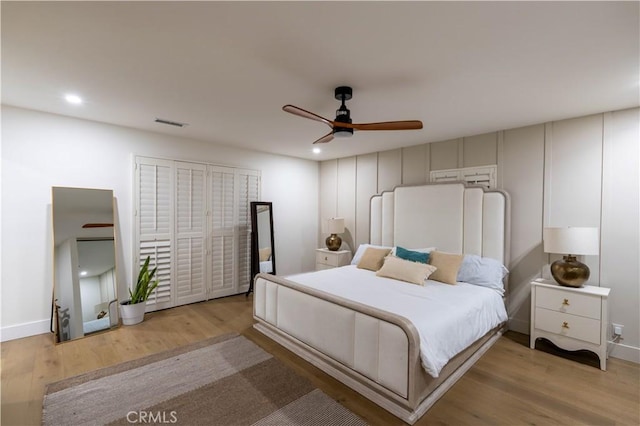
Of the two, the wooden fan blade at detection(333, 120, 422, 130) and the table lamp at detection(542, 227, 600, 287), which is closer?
the wooden fan blade at detection(333, 120, 422, 130)

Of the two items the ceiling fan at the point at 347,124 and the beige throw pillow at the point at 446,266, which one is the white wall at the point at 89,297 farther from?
the beige throw pillow at the point at 446,266

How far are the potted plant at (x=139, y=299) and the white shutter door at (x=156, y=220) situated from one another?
179 millimetres

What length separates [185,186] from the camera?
14.1 feet

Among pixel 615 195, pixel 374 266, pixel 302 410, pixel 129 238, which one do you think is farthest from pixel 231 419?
pixel 615 195

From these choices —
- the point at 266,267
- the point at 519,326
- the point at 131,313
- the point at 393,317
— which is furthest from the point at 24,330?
the point at 519,326

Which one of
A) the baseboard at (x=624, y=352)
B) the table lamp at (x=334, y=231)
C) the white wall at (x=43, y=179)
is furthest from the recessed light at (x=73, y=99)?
the baseboard at (x=624, y=352)

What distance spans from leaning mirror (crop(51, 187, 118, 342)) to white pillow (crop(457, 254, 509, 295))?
14.3 ft

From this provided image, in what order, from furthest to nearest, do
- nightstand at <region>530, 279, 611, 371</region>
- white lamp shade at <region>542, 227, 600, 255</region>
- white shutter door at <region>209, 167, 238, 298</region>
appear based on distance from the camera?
white shutter door at <region>209, 167, 238, 298</region> → white lamp shade at <region>542, 227, 600, 255</region> → nightstand at <region>530, 279, 611, 371</region>

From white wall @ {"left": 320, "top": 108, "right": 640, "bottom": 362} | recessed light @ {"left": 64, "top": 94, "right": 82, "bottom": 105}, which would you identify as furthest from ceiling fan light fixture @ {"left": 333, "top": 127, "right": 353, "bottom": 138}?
recessed light @ {"left": 64, "top": 94, "right": 82, "bottom": 105}

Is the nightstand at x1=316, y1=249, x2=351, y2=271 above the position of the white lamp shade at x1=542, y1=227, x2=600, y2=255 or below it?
below

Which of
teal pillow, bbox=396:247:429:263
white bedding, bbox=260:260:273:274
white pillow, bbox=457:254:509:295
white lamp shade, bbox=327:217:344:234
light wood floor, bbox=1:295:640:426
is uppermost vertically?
white lamp shade, bbox=327:217:344:234

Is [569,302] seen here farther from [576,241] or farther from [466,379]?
[466,379]

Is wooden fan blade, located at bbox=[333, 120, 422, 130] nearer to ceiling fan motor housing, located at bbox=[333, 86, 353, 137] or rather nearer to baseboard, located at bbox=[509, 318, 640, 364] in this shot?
ceiling fan motor housing, located at bbox=[333, 86, 353, 137]

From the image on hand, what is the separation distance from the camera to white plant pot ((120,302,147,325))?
3.54 metres
